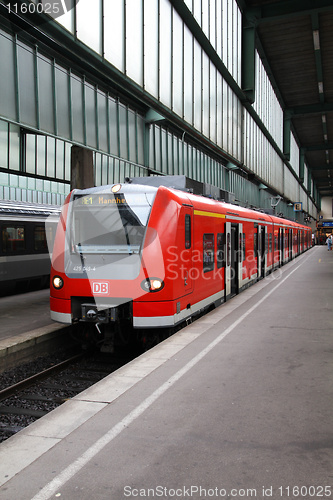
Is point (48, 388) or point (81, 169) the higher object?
point (81, 169)

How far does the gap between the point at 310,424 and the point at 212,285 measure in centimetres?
555

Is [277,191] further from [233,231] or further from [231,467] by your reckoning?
[231,467]

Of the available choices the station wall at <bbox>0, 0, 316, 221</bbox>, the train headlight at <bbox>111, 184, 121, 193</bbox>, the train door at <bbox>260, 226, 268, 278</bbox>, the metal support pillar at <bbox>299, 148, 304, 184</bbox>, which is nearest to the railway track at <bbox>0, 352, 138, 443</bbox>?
the train headlight at <bbox>111, 184, 121, 193</bbox>

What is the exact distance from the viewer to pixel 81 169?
13.2 metres

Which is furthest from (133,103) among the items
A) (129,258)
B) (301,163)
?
(301,163)

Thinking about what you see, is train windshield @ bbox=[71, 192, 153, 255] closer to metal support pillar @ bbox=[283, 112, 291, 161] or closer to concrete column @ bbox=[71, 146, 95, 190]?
concrete column @ bbox=[71, 146, 95, 190]

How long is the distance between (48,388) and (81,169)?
27.0ft

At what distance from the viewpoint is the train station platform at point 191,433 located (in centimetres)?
293

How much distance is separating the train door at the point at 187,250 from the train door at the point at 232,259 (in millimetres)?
2963

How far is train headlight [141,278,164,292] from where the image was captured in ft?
22.1

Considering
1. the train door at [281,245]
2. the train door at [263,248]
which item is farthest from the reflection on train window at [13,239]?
the train door at [281,245]

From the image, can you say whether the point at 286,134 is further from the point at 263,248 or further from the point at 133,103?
the point at 263,248

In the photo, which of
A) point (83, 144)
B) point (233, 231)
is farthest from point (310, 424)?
point (83, 144)

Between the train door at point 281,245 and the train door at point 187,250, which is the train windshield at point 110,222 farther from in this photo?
the train door at point 281,245
